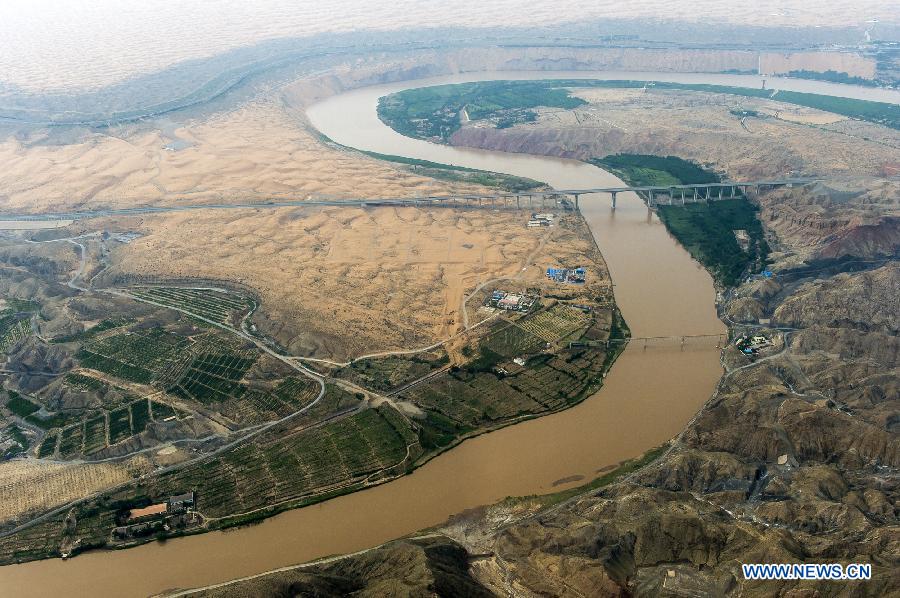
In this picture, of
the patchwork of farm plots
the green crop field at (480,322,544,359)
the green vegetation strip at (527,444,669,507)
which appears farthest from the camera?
the green crop field at (480,322,544,359)

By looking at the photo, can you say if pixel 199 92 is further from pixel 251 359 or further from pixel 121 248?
pixel 251 359

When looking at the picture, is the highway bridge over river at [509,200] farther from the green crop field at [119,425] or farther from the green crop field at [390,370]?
the green crop field at [119,425]

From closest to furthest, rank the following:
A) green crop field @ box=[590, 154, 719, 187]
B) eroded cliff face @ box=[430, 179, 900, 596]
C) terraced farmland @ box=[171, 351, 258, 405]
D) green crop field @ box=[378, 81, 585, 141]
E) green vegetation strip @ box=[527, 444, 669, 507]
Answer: eroded cliff face @ box=[430, 179, 900, 596] → green vegetation strip @ box=[527, 444, 669, 507] → terraced farmland @ box=[171, 351, 258, 405] → green crop field @ box=[590, 154, 719, 187] → green crop field @ box=[378, 81, 585, 141]

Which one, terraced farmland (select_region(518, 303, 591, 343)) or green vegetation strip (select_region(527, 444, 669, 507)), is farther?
terraced farmland (select_region(518, 303, 591, 343))

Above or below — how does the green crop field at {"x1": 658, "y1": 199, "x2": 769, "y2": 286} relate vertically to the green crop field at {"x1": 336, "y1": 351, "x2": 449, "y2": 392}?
above

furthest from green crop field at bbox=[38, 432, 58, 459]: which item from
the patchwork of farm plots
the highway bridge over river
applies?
the highway bridge over river

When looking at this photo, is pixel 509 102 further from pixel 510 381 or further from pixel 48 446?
pixel 48 446

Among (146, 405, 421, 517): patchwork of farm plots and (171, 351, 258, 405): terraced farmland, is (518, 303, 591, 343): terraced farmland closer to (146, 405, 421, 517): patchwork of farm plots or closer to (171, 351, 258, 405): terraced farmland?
(146, 405, 421, 517): patchwork of farm plots
